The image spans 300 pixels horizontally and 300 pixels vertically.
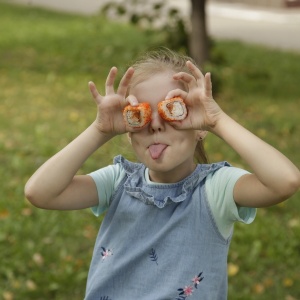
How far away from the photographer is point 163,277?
8.06ft

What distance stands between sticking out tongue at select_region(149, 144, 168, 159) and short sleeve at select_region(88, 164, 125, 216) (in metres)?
0.23

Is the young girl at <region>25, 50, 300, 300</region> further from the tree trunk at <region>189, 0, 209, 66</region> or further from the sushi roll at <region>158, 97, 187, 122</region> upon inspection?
the tree trunk at <region>189, 0, 209, 66</region>

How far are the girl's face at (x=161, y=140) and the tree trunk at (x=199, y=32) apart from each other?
670 centimetres

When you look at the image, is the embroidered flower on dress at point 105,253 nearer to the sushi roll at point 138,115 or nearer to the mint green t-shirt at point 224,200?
the mint green t-shirt at point 224,200

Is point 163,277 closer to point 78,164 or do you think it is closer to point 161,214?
point 161,214

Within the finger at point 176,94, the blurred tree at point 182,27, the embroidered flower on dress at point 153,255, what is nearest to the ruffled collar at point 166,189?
the embroidered flower on dress at point 153,255

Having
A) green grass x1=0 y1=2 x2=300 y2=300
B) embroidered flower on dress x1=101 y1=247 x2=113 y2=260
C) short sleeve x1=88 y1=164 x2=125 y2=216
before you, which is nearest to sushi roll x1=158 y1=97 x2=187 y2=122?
short sleeve x1=88 y1=164 x2=125 y2=216

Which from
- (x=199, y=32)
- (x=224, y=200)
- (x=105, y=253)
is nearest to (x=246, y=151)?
(x=224, y=200)

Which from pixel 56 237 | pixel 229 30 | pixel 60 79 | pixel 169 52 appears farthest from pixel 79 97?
pixel 229 30

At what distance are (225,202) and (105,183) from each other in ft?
1.27

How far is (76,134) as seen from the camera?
730 cm

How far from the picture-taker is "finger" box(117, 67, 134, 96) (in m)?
2.46

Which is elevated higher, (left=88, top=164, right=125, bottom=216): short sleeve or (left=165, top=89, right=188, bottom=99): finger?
(left=165, top=89, right=188, bottom=99): finger

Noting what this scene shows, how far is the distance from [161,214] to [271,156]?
1.26ft
